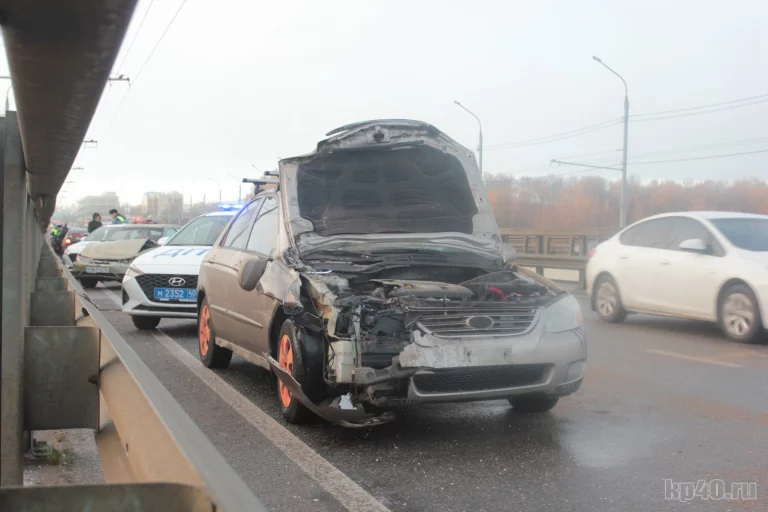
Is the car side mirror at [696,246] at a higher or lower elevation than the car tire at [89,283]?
higher

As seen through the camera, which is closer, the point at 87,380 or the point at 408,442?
the point at 87,380

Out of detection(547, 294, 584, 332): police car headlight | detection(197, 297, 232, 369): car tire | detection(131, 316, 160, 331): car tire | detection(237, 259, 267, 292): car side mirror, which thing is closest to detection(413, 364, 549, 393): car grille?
detection(547, 294, 584, 332): police car headlight

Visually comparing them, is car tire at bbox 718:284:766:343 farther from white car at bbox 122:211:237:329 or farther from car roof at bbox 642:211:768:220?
white car at bbox 122:211:237:329

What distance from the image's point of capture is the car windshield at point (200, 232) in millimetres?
10445

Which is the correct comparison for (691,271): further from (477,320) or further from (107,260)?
(107,260)

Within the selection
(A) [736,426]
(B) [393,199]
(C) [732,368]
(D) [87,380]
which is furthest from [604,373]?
(D) [87,380]

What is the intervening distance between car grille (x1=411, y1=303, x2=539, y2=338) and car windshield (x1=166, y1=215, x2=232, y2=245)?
633 cm

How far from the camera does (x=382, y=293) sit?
486 cm

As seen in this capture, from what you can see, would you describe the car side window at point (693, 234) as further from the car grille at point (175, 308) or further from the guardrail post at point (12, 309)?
the guardrail post at point (12, 309)

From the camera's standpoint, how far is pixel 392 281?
5137 mm

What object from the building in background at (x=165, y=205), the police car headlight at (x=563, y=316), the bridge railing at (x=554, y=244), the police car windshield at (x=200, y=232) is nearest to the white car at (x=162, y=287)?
the police car windshield at (x=200, y=232)

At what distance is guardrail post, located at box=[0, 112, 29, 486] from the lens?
2.52 m

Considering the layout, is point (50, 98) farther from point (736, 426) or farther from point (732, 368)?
point (732, 368)

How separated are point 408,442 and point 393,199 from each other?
2695 mm
